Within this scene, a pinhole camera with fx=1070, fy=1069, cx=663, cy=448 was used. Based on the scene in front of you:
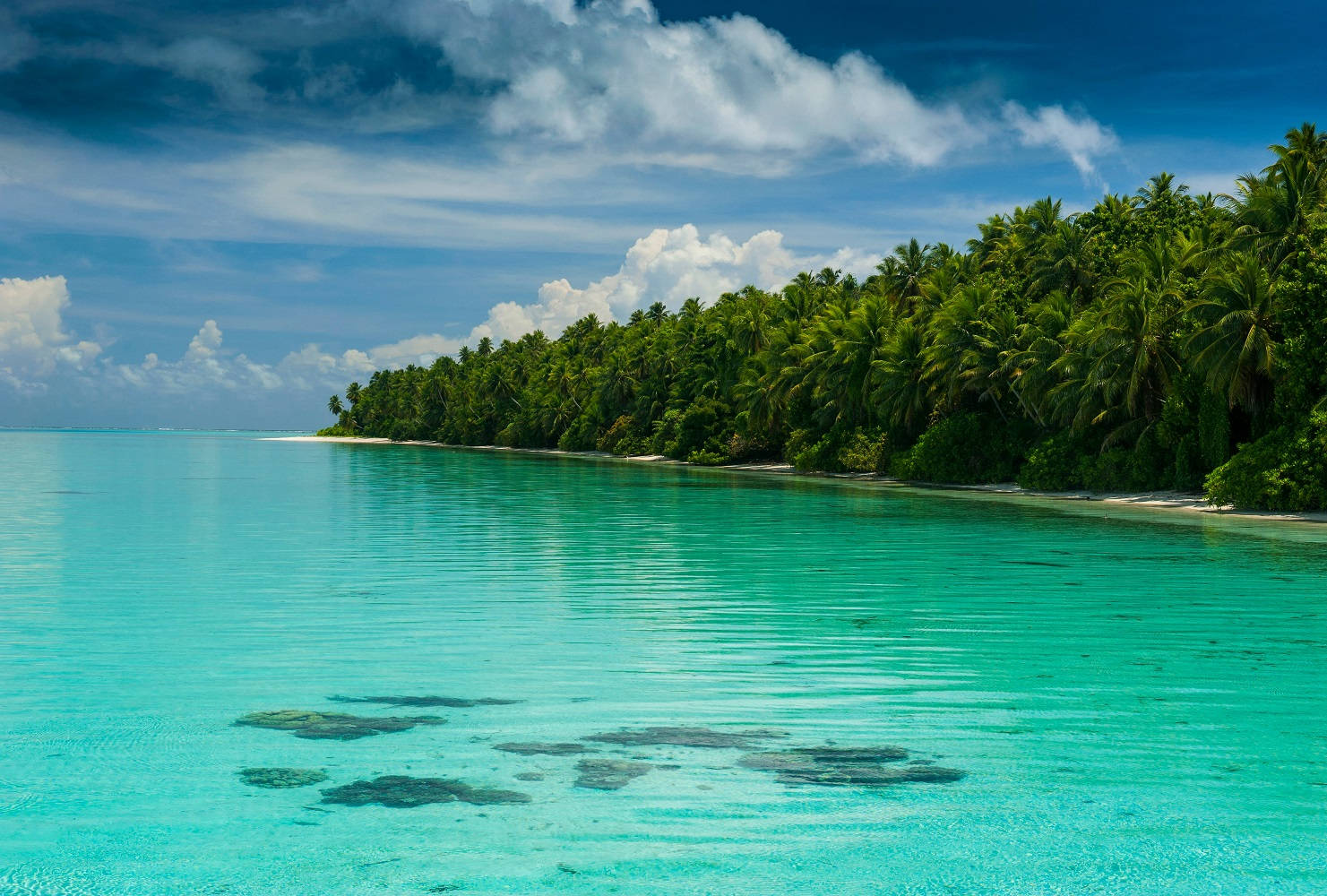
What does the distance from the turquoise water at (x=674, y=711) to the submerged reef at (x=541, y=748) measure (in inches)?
4.8

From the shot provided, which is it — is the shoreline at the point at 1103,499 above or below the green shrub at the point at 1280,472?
below

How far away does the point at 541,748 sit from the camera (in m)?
8.43

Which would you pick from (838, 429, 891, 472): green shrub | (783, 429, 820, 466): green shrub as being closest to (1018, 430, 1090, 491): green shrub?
(838, 429, 891, 472): green shrub

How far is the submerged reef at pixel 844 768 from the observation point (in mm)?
7605

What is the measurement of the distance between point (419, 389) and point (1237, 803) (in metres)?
162

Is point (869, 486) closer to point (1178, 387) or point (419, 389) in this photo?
point (1178, 387)

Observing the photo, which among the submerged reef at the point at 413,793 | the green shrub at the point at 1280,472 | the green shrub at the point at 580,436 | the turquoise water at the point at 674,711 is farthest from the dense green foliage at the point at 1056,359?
the submerged reef at the point at 413,793

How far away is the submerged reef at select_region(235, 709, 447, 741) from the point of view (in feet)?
29.0

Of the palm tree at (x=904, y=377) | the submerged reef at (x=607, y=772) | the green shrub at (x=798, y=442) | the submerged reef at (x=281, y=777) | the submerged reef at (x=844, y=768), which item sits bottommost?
the submerged reef at (x=281, y=777)

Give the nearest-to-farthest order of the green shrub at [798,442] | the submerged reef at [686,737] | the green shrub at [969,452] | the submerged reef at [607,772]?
the submerged reef at [607,772] < the submerged reef at [686,737] < the green shrub at [969,452] < the green shrub at [798,442]

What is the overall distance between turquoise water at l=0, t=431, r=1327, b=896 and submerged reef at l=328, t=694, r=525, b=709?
165 mm

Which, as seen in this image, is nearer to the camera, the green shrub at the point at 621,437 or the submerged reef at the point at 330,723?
the submerged reef at the point at 330,723

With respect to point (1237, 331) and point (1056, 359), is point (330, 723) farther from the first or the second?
point (1056, 359)

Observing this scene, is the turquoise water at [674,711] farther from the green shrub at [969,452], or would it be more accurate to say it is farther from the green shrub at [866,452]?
the green shrub at [866,452]
